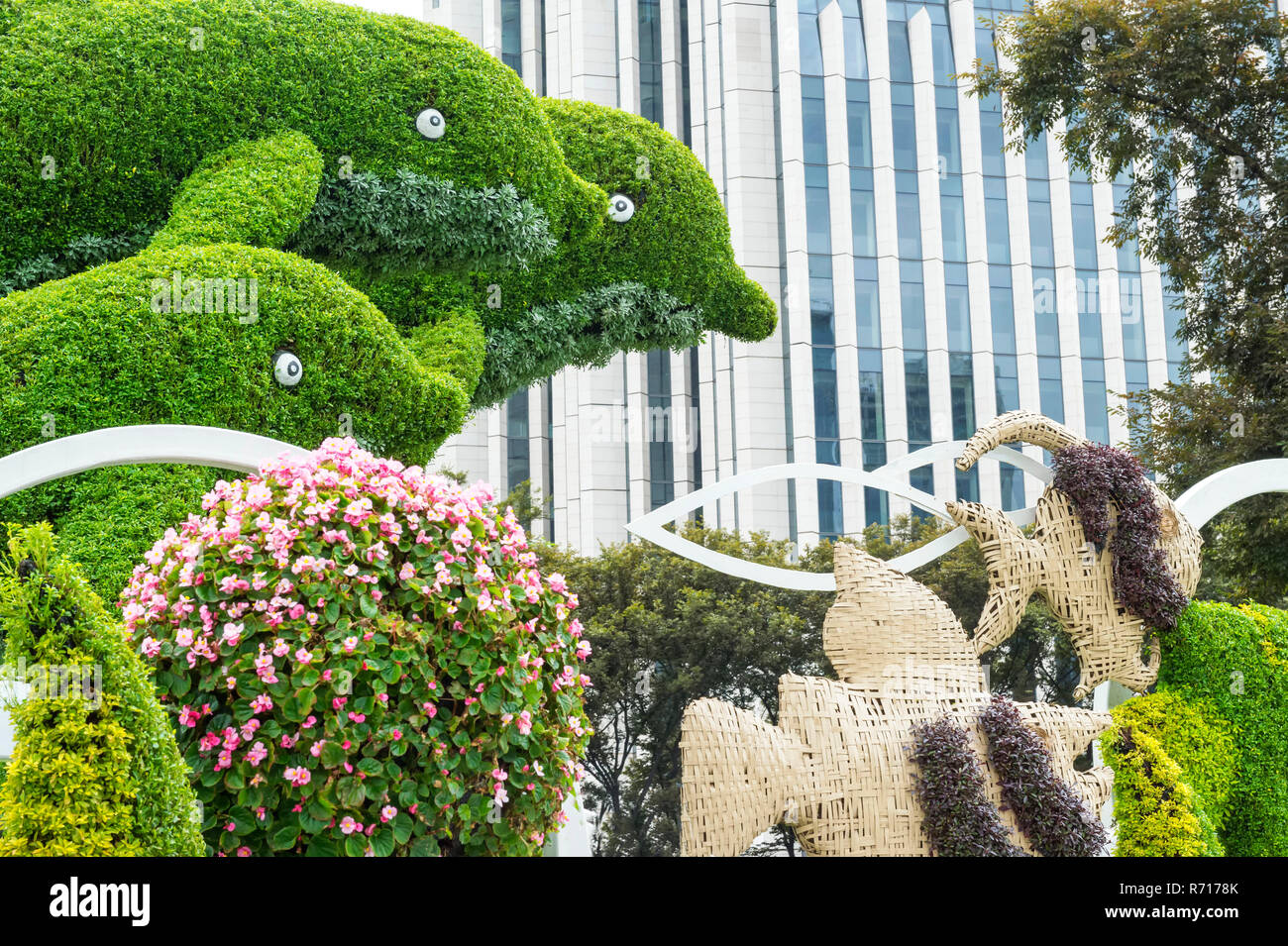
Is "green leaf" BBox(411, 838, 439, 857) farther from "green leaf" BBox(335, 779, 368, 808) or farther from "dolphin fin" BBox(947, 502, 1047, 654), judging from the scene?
"dolphin fin" BBox(947, 502, 1047, 654)

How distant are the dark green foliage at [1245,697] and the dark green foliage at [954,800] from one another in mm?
2143

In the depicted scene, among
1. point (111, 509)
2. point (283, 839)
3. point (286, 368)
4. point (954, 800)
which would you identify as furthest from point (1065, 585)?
point (111, 509)

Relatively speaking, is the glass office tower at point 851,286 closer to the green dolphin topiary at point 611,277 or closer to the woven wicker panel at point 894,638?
the green dolphin topiary at point 611,277

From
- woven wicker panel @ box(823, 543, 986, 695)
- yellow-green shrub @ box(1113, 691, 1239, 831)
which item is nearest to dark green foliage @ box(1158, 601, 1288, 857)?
yellow-green shrub @ box(1113, 691, 1239, 831)

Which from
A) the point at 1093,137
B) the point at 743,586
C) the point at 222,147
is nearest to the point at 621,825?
the point at 743,586

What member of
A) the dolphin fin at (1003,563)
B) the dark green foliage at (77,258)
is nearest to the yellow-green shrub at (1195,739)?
the dolphin fin at (1003,563)

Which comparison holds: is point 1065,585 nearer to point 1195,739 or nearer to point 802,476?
point 1195,739

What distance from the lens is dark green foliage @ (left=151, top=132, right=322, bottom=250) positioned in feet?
24.4

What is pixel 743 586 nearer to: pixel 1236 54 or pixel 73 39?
pixel 1236 54

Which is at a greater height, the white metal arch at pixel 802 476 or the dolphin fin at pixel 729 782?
the white metal arch at pixel 802 476

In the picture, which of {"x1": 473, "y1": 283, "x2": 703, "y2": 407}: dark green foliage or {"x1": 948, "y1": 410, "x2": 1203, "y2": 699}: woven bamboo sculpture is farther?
{"x1": 473, "y1": 283, "x2": 703, "y2": 407}: dark green foliage

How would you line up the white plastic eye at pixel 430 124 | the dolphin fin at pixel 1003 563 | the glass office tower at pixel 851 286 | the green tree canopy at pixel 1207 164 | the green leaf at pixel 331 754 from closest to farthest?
the green leaf at pixel 331 754 < the dolphin fin at pixel 1003 563 < the white plastic eye at pixel 430 124 < the green tree canopy at pixel 1207 164 < the glass office tower at pixel 851 286

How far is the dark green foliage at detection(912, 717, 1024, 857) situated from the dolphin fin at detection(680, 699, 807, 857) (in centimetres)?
63

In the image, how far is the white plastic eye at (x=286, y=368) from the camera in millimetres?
7022
